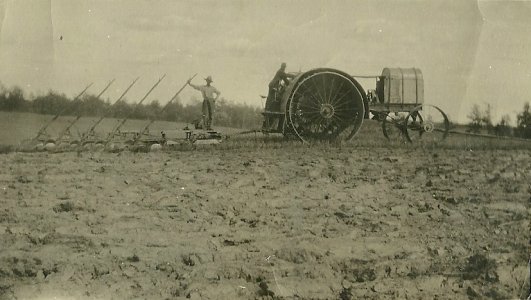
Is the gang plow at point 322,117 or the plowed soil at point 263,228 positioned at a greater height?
the gang plow at point 322,117

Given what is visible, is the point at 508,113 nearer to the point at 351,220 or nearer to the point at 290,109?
the point at 351,220

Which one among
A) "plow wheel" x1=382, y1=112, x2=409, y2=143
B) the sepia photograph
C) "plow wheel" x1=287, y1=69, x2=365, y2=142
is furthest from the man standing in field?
"plow wheel" x1=382, y1=112, x2=409, y2=143

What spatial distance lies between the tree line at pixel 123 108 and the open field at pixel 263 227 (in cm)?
52

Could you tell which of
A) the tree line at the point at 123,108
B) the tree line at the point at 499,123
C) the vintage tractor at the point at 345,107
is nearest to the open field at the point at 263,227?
the tree line at the point at 499,123

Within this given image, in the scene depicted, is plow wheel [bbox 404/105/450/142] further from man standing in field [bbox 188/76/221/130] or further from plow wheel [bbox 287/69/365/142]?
man standing in field [bbox 188/76/221/130]

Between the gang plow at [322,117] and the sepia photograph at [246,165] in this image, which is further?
the gang plow at [322,117]

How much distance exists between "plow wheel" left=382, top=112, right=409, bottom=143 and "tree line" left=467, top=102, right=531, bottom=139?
A: 1050 millimetres

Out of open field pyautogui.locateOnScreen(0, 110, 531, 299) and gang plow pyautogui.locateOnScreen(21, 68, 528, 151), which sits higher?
gang plow pyautogui.locateOnScreen(21, 68, 528, 151)

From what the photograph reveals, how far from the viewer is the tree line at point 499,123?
4.61 metres

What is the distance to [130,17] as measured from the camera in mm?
4250

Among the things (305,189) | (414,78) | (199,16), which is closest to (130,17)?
(199,16)

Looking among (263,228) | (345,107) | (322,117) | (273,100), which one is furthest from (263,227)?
(345,107)

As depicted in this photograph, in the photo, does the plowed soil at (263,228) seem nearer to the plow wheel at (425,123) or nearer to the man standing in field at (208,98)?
the man standing in field at (208,98)

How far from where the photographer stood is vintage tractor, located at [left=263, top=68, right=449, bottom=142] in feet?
19.1
